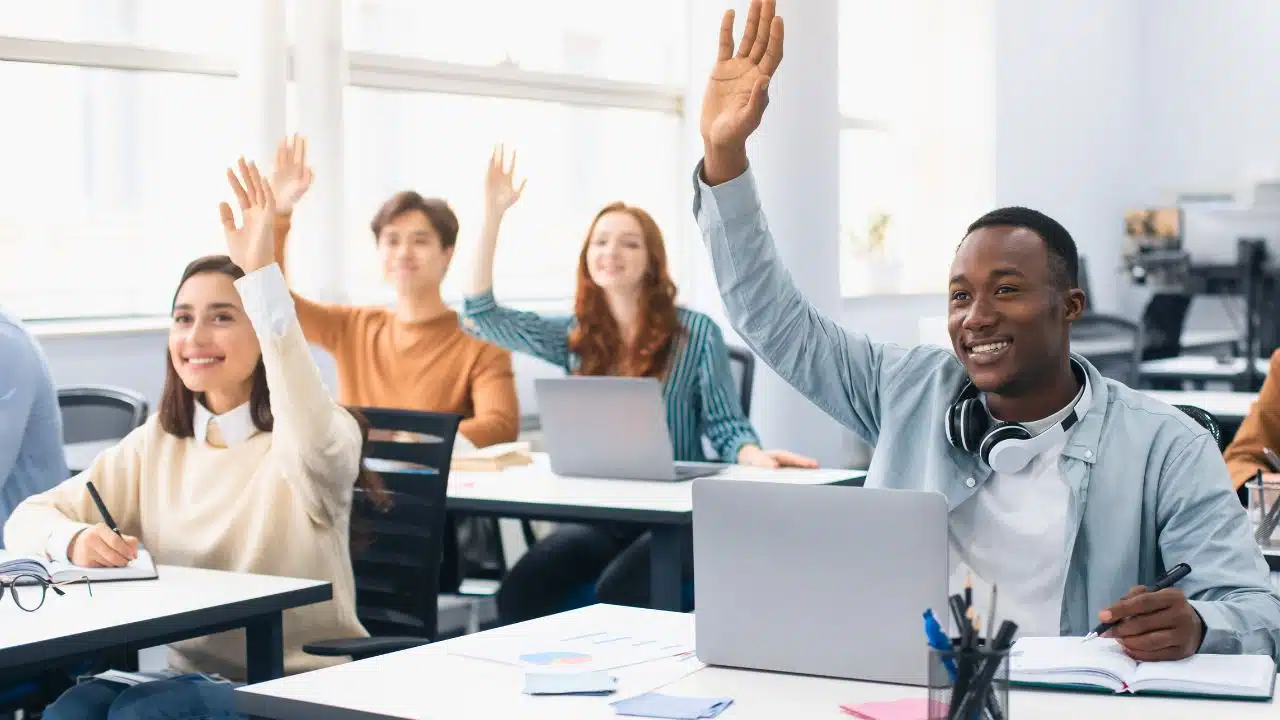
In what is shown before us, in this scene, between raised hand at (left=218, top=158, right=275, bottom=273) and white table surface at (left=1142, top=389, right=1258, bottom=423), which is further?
white table surface at (left=1142, top=389, right=1258, bottom=423)

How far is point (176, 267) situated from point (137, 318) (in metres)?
0.23

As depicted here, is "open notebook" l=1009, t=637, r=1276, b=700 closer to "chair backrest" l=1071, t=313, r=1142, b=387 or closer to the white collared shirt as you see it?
the white collared shirt

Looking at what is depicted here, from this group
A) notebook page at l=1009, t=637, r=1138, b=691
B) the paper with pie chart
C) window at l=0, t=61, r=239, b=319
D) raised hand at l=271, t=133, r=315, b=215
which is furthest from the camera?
window at l=0, t=61, r=239, b=319

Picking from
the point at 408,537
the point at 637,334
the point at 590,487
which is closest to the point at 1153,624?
the point at 408,537

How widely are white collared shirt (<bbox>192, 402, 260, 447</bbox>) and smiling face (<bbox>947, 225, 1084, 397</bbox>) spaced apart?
1337 millimetres

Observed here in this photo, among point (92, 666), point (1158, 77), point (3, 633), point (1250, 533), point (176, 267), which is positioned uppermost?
point (1158, 77)

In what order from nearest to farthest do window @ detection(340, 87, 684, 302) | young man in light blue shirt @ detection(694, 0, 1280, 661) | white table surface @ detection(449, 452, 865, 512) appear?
young man in light blue shirt @ detection(694, 0, 1280, 661)
white table surface @ detection(449, 452, 865, 512)
window @ detection(340, 87, 684, 302)

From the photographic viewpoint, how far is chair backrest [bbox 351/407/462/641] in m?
3.00

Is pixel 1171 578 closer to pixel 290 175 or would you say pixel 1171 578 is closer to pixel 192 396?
pixel 192 396

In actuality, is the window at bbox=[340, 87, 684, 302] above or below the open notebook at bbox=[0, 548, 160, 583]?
above

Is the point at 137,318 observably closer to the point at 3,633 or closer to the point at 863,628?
the point at 3,633

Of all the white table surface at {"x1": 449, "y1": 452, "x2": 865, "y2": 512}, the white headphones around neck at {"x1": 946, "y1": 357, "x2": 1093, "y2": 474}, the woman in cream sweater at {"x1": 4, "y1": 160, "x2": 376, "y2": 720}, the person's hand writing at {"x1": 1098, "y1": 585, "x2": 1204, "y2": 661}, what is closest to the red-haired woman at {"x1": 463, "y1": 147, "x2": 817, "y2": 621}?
the white table surface at {"x1": 449, "y1": 452, "x2": 865, "y2": 512}

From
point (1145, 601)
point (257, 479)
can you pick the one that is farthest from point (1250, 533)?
point (257, 479)

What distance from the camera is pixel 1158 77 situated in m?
10.0
